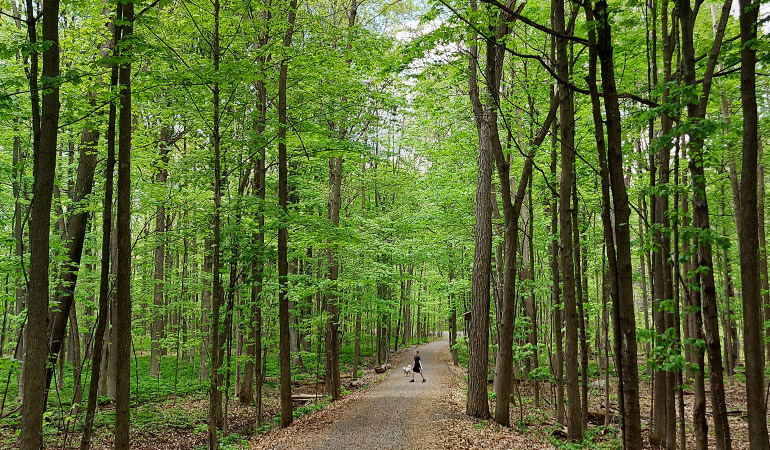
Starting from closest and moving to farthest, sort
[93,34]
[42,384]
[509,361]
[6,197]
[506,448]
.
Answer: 1. [42,384]
2. [506,448]
3. [93,34]
4. [509,361]
5. [6,197]

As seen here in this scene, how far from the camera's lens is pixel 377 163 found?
1332cm

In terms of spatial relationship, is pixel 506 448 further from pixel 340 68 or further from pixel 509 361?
pixel 340 68

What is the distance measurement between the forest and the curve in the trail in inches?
7.0

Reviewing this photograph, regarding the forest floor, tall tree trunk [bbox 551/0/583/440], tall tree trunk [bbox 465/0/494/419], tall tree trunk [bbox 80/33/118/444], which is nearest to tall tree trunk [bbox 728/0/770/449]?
tall tree trunk [bbox 551/0/583/440]

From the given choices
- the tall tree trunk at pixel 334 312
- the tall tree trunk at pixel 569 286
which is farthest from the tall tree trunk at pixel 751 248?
the tall tree trunk at pixel 334 312

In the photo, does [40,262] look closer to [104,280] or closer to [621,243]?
[104,280]

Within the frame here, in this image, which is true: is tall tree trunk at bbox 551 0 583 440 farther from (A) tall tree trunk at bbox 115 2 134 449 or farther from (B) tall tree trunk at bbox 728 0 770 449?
(A) tall tree trunk at bbox 115 2 134 449

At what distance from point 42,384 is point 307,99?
883cm

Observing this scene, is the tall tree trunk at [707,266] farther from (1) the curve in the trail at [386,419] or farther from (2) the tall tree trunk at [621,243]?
(1) the curve in the trail at [386,419]

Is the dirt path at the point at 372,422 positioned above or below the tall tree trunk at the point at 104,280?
below

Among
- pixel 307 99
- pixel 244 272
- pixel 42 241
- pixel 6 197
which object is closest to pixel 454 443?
pixel 244 272

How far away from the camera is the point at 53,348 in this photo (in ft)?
28.7

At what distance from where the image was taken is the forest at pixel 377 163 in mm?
4676

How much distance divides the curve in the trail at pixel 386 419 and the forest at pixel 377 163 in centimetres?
18
